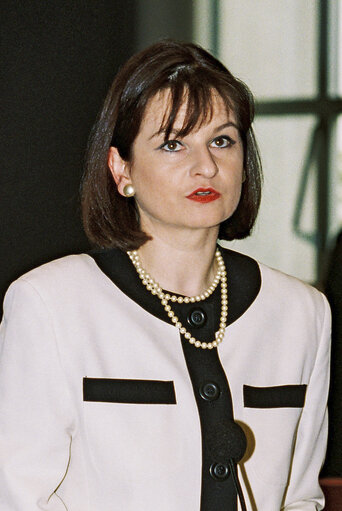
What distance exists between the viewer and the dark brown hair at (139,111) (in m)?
1.44

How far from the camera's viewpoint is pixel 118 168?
5.04ft

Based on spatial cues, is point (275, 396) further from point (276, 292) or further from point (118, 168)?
point (118, 168)

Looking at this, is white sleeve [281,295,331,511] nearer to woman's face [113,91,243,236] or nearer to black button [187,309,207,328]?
black button [187,309,207,328]

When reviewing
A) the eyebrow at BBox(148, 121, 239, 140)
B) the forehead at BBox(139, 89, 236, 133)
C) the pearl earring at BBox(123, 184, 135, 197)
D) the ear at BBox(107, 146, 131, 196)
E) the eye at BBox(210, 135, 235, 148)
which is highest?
the forehead at BBox(139, 89, 236, 133)

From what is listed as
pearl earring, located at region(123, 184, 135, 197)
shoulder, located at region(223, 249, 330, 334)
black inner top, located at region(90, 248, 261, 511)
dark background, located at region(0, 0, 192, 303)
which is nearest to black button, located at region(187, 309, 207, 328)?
black inner top, located at region(90, 248, 261, 511)

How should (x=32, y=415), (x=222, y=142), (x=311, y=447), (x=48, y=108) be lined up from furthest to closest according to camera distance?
(x=48, y=108), (x=311, y=447), (x=222, y=142), (x=32, y=415)

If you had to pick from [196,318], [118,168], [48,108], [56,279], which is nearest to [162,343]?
[196,318]

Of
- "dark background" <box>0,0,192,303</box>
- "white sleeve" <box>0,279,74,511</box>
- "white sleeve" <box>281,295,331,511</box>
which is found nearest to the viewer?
"white sleeve" <box>0,279,74,511</box>

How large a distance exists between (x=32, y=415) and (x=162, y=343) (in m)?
0.23

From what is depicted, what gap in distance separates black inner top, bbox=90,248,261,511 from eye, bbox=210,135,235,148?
22 centimetres

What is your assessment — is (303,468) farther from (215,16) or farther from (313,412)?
(215,16)

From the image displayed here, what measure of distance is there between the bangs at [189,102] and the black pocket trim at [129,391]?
0.37 meters

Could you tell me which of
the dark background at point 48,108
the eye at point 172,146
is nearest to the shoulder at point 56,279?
the eye at point 172,146

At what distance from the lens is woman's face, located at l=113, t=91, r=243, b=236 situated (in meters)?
1.43
